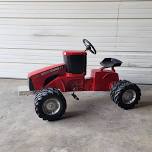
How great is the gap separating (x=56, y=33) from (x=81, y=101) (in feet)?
4.75

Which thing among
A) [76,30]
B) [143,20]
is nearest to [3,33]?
[76,30]

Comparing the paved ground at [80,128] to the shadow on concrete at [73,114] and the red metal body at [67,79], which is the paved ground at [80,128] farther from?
the red metal body at [67,79]

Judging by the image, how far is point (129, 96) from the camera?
12.3ft

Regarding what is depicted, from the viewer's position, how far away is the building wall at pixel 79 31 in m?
4.64

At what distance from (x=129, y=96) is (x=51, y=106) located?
1068mm

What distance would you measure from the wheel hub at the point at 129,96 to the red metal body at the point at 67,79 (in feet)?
0.79

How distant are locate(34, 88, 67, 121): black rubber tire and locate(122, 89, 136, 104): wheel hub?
84cm

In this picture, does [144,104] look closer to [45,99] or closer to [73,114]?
[73,114]

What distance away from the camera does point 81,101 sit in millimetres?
4012

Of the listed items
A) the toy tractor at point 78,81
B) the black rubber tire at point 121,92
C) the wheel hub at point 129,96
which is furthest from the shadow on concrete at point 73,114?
the wheel hub at point 129,96

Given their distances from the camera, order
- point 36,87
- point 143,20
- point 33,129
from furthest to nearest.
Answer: point 143,20, point 36,87, point 33,129

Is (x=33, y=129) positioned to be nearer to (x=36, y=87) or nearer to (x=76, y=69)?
(x=36, y=87)

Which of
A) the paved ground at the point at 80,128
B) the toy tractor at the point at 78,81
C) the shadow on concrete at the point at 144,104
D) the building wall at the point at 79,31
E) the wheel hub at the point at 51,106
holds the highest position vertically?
the building wall at the point at 79,31

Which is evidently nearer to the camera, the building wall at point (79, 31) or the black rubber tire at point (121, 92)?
the black rubber tire at point (121, 92)
